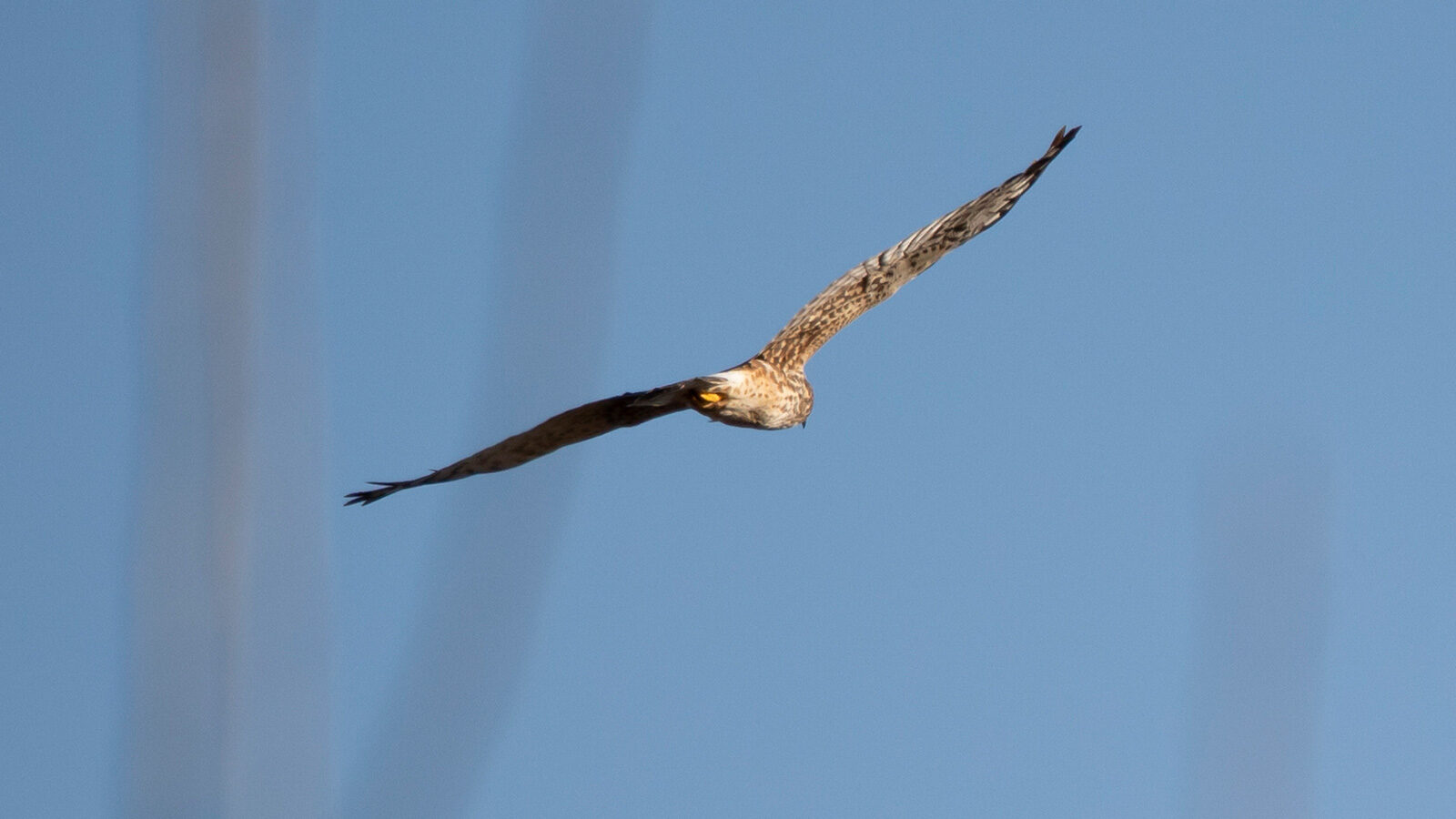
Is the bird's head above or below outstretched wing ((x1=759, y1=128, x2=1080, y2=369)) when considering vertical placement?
below

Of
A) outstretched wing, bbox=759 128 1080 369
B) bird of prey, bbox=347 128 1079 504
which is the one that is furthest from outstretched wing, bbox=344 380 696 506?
outstretched wing, bbox=759 128 1080 369

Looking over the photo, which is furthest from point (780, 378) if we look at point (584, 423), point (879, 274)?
point (584, 423)

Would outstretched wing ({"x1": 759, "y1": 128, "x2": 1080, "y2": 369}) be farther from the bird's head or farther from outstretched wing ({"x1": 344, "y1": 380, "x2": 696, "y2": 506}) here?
outstretched wing ({"x1": 344, "y1": 380, "x2": 696, "y2": 506})

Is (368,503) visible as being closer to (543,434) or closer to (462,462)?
(462,462)

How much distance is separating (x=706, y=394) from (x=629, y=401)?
1.90 feet

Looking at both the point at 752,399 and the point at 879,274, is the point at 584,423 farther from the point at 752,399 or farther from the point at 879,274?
the point at 879,274

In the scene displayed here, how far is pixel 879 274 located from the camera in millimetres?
12570

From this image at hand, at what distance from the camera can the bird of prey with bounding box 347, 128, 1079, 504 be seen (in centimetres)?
989

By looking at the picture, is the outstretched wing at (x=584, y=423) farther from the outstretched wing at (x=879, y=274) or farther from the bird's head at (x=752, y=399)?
the outstretched wing at (x=879, y=274)

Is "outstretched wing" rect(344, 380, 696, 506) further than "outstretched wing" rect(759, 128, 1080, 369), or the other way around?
"outstretched wing" rect(759, 128, 1080, 369)

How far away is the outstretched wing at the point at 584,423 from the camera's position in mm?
9711

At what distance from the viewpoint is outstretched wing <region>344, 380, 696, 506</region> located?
9711mm

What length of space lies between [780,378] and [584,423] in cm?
238

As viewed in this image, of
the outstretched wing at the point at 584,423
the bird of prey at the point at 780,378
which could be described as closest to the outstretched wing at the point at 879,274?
the bird of prey at the point at 780,378
